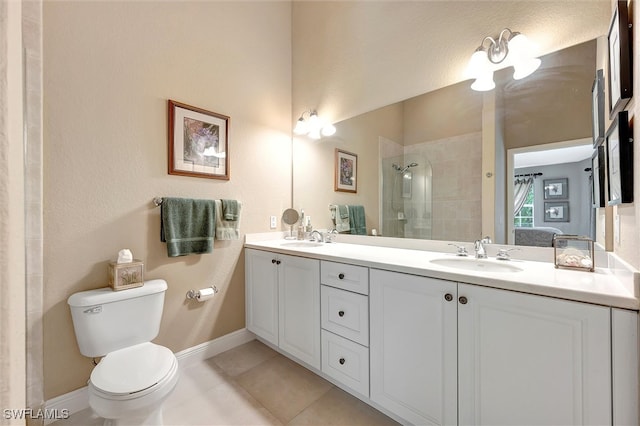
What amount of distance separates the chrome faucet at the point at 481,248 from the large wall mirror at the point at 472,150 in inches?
1.7

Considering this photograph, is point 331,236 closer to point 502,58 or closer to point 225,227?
point 225,227

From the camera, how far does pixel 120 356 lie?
1.34m

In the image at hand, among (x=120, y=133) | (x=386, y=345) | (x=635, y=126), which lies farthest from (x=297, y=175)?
(x=635, y=126)

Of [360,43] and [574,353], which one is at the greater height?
[360,43]

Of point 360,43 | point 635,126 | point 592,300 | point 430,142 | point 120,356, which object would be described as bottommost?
point 120,356

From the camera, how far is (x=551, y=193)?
1344mm

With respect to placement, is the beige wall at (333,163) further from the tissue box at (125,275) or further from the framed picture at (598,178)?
the tissue box at (125,275)

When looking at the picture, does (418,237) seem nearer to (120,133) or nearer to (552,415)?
(552,415)

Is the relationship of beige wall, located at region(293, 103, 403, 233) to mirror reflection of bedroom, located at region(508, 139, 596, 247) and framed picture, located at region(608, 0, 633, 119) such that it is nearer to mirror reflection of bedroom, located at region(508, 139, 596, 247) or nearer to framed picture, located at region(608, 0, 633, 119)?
mirror reflection of bedroom, located at region(508, 139, 596, 247)

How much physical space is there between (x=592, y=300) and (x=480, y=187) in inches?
33.3

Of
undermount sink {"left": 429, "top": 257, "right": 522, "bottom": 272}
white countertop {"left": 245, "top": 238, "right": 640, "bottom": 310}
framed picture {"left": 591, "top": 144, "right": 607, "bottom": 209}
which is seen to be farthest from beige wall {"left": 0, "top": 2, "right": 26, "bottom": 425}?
framed picture {"left": 591, "top": 144, "right": 607, "bottom": 209}

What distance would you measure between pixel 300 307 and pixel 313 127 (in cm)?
159

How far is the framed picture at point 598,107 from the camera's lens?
45.9 inches

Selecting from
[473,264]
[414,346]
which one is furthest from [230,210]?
[473,264]
